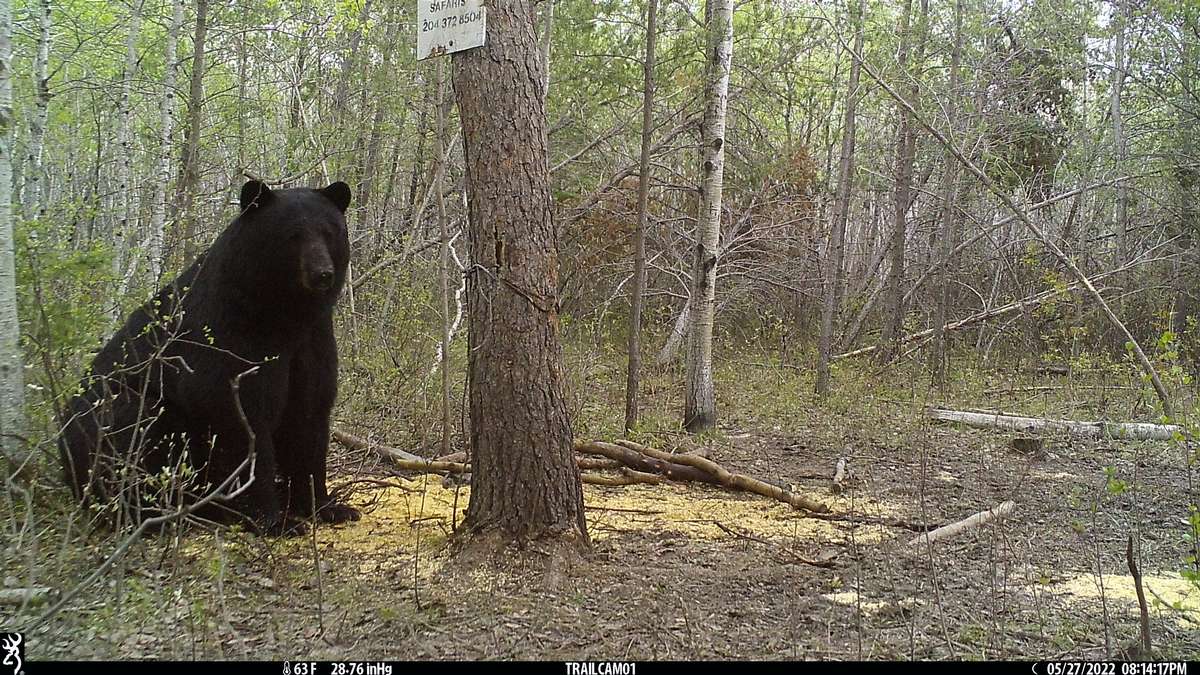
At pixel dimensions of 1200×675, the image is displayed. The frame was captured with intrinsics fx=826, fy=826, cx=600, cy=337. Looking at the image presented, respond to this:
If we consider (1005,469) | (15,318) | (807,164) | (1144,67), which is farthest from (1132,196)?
(15,318)

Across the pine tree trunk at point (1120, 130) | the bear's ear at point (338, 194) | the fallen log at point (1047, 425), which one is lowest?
the fallen log at point (1047, 425)

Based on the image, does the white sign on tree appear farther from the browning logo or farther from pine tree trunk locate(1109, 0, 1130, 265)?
pine tree trunk locate(1109, 0, 1130, 265)

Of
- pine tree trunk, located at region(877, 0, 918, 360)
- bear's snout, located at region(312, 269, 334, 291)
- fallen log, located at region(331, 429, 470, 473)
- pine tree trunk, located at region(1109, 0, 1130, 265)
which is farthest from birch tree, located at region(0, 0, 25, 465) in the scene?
pine tree trunk, located at region(1109, 0, 1130, 265)

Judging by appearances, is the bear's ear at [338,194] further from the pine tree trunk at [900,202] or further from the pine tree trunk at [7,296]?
the pine tree trunk at [900,202]

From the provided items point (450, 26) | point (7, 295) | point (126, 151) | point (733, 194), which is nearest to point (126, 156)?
point (126, 151)

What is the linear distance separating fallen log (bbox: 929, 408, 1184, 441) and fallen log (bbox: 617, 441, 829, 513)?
3795 millimetres

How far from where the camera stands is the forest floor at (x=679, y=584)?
10.7ft

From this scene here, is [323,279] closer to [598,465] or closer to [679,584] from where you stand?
[679,584]

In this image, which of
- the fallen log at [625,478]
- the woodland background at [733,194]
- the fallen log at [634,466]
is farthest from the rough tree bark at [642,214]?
the fallen log at [625,478]

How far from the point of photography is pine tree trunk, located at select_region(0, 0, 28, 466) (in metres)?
4.63

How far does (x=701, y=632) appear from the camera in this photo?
134 inches

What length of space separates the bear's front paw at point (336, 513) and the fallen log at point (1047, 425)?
659 cm

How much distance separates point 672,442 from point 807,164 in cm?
759

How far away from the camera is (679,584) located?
13.1ft
